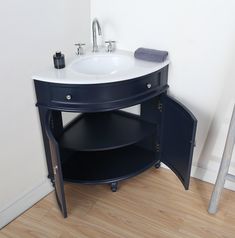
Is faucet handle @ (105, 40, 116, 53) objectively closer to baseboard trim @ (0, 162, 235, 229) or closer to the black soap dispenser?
the black soap dispenser

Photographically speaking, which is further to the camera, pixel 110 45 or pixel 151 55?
pixel 110 45

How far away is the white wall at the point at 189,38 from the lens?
1.39m

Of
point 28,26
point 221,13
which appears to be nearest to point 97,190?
point 28,26

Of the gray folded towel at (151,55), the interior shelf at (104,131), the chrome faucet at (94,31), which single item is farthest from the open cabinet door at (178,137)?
the chrome faucet at (94,31)

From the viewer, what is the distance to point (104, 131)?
1623 mm

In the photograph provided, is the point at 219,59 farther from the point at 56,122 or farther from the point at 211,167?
the point at 56,122

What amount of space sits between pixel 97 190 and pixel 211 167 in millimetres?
694

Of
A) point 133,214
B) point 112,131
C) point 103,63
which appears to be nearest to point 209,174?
point 133,214

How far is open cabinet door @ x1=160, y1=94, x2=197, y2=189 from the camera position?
55.8 inches

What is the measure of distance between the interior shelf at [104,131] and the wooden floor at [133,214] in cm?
35

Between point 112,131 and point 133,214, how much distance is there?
46 cm

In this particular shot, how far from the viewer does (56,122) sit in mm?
1552

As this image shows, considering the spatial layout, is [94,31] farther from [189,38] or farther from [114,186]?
[114,186]

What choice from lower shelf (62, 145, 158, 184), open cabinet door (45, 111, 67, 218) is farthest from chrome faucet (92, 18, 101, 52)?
lower shelf (62, 145, 158, 184)
